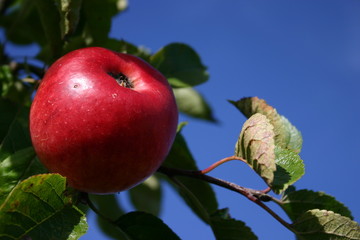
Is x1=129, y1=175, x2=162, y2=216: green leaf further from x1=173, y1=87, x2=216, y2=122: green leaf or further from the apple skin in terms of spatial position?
the apple skin

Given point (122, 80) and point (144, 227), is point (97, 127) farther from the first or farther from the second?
point (144, 227)

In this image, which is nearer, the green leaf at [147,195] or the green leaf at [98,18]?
the green leaf at [98,18]

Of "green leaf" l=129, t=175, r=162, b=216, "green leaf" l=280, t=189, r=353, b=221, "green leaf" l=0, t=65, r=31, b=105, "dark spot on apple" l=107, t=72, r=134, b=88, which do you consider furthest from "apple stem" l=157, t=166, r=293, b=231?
"green leaf" l=129, t=175, r=162, b=216

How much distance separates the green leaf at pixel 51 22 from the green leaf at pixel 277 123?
559 mm

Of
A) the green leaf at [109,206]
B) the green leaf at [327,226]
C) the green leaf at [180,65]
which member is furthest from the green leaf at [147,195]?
the green leaf at [327,226]

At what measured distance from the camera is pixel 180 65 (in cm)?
176

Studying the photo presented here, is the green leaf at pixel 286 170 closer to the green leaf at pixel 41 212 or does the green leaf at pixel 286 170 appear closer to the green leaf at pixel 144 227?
the green leaf at pixel 144 227

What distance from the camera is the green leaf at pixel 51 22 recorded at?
4.98 feet

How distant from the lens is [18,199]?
106cm

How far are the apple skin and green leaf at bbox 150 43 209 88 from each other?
19.7 inches

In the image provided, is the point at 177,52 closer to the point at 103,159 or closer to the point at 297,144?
the point at 297,144

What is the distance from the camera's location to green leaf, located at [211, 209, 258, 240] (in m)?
1.35

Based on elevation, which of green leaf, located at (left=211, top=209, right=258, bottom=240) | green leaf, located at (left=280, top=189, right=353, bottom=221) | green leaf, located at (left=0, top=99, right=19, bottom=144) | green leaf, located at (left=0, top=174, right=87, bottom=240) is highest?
green leaf, located at (left=280, top=189, right=353, bottom=221)

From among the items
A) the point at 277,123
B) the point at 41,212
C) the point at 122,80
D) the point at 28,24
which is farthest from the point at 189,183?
the point at 28,24
